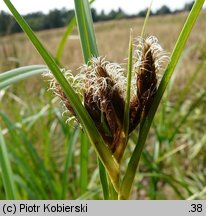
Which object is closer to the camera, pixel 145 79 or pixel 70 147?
pixel 145 79

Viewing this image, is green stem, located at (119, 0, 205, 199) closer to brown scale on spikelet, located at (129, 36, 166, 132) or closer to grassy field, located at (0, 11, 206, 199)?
brown scale on spikelet, located at (129, 36, 166, 132)

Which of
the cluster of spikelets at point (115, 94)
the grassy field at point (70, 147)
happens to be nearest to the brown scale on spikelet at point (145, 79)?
the cluster of spikelets at point (115, 94)

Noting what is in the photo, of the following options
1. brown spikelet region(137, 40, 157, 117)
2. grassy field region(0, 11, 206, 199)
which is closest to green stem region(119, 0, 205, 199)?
brown spikelet region(137, 40, 157, 117)

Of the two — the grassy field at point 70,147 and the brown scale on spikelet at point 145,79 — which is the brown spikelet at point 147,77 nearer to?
the brown scale on spikelet at point 145,79

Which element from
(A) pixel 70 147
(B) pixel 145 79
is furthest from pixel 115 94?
(A) pixel 70 147

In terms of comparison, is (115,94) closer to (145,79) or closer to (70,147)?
(145,79)

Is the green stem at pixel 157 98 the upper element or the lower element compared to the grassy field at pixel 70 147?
upper

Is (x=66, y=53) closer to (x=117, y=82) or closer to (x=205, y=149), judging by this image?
(x=205, y=149)
